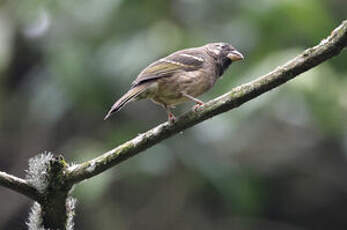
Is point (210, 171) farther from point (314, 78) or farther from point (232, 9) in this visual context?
point (232, 9)

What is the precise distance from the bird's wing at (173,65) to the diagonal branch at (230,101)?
1.16m

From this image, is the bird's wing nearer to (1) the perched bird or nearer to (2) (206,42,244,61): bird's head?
(1) the perched bird

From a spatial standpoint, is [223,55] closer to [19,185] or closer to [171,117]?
[171,117]

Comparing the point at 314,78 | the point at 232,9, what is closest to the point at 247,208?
the point at 314,78

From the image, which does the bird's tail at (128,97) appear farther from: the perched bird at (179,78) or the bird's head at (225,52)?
the bird's head at (225,52)

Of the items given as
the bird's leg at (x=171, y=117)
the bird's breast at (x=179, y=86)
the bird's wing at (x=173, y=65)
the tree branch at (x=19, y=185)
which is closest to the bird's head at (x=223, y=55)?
the bird's wing at (x=173, y=65)

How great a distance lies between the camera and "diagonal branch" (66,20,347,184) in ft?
9.79

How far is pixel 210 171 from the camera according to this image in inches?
233

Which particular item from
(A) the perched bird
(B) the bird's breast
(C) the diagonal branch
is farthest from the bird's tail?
(C) the diagonal branch

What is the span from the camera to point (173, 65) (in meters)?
4.67

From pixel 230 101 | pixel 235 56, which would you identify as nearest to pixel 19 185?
pixel 230 101

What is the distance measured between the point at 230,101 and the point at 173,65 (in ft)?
5.21

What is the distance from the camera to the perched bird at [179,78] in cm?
435

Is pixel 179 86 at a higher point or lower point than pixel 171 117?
higher
